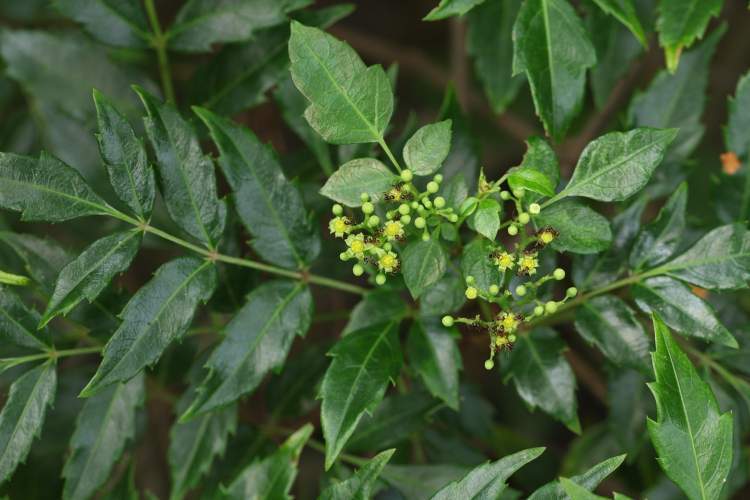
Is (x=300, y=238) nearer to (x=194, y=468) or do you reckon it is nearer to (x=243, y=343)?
(x=243, y=343)

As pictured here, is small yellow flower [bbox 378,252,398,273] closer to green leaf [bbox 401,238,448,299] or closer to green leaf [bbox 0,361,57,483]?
green leaf [bbox 401,238,448,299]

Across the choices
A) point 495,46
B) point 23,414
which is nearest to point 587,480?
point 23,414

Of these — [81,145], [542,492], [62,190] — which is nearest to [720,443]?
[542,492]

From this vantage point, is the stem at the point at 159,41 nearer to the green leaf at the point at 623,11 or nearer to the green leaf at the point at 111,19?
the green leaf at the point at 111,19

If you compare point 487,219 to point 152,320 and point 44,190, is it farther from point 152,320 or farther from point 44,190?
point 44,190

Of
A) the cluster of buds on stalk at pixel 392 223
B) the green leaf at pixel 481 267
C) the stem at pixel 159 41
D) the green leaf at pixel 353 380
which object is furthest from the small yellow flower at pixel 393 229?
the stem at pixel 159 41

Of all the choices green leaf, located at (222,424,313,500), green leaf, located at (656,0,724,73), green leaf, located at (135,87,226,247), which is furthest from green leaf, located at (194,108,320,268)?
green leaf, located at (656,0,724,73)
